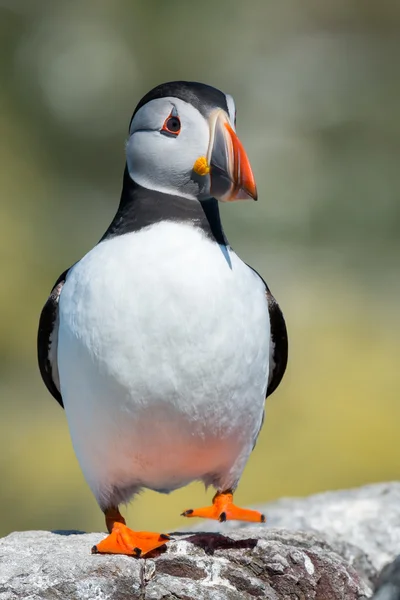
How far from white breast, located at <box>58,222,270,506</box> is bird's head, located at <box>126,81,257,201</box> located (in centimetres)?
23

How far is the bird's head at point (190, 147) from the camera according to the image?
198 inches

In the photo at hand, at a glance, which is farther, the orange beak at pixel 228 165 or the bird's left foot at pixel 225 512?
the bird's left foot at pixel 225 512

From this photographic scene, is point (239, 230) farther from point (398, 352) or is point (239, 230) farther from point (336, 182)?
point (398, 352)

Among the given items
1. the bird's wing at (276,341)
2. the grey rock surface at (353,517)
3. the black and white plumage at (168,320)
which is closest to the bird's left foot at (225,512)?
the black and white plumage at (168,320)

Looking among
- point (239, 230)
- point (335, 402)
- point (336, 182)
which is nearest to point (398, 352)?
point (335, 402)

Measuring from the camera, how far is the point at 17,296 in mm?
17188

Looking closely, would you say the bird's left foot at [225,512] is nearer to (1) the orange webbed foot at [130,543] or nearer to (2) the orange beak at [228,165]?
(1) the orange webbed foot at [130,543]

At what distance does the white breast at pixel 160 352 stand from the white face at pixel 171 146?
224mm

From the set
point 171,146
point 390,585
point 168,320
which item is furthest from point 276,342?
point 390,585

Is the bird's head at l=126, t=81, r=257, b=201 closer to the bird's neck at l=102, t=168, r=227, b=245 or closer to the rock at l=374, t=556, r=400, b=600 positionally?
the bird's neck at l=102, t=168, r=227, b=245

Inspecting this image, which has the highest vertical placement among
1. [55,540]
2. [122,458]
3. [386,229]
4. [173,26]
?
[173,26]

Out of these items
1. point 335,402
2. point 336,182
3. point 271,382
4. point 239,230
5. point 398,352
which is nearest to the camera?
point 271,382

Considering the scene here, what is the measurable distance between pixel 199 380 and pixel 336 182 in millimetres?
17398

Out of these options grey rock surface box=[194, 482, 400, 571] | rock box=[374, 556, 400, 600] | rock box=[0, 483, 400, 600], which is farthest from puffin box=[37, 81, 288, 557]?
grey rock surface box=[194, 482, 400, 571]
